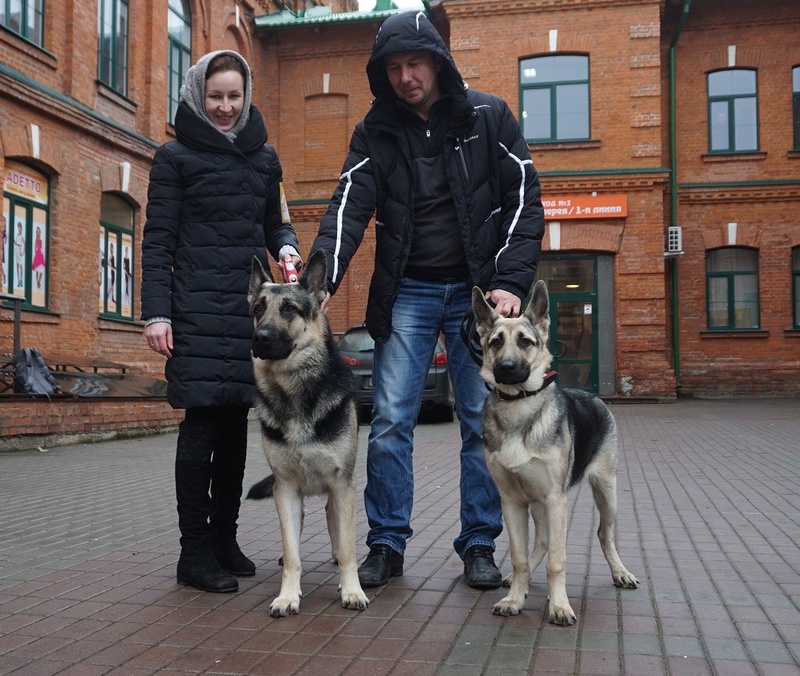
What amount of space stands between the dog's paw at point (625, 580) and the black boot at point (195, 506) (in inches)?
77.5

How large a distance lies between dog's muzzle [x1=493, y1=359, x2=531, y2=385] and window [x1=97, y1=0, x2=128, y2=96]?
14932 mm

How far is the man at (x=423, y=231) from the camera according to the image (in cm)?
481

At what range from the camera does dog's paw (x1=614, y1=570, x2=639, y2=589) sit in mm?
4598

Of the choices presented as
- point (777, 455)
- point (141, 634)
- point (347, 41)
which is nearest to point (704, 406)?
point (777, 455)

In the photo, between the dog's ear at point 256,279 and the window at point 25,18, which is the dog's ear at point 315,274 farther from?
the window at point 25,18

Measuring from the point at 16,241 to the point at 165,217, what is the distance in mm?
11032

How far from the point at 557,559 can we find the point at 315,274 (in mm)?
1750

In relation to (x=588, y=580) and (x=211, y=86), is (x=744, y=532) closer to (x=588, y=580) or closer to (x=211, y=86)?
(x=588, y=580)

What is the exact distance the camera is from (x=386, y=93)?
196 inches

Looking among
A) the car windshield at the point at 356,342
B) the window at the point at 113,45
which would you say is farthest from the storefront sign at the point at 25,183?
the car windshield at the point at 356,342

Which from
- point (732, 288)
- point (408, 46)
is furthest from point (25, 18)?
point (732, 288)

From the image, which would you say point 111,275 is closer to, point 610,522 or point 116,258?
point 116,258

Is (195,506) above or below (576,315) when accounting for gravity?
below

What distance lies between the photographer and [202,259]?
4.75 m
